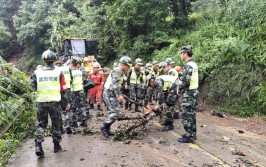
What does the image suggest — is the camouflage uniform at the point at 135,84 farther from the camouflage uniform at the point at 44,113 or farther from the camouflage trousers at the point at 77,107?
the camouflage uniform at the point at 44,113

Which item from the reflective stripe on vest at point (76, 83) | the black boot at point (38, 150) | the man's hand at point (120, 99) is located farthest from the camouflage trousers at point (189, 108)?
the black boot at point (38, 150)

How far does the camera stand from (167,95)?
9188mm

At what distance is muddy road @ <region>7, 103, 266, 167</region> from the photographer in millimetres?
6095

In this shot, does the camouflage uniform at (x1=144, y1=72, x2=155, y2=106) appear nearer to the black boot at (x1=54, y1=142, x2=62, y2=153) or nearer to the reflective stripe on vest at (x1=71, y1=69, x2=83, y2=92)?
the reflective stripe on vest at (x1=71, y1=69, x2=83, y2=92)

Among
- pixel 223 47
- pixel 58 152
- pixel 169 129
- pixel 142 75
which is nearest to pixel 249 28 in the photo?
pixel 223 47

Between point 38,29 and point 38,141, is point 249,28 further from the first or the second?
point 38,29

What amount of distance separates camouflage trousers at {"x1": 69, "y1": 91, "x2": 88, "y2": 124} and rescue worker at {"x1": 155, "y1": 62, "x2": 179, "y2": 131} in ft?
7.23

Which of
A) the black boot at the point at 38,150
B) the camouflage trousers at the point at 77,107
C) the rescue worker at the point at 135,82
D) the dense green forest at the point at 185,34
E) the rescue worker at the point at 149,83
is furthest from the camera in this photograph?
the rescue worker at the point at 149,83

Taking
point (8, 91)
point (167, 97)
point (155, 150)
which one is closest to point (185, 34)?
point (167, 97)

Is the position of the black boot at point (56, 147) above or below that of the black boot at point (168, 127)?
above

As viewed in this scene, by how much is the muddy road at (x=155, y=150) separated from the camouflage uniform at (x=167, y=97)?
0.34m

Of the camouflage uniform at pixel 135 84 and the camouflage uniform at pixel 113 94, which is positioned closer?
the camouflage uniform at pixel 113 94

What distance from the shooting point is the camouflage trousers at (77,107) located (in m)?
9.02

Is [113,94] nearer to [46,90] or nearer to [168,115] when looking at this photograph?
[168,115]
